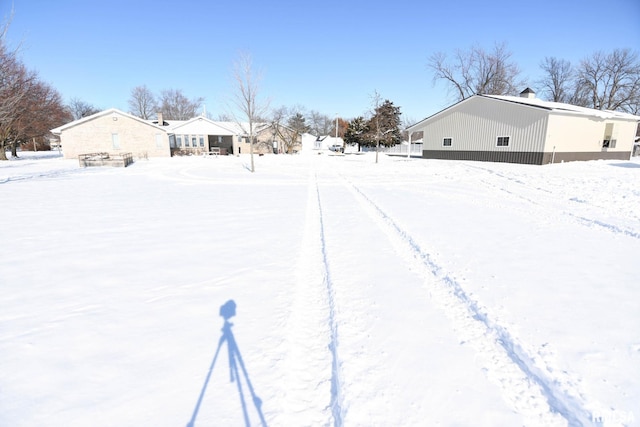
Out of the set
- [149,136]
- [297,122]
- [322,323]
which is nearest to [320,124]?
[297,122]

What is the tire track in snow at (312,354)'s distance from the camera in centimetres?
219

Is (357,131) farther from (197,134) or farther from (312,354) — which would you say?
(312,354)

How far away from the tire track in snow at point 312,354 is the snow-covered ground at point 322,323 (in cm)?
2

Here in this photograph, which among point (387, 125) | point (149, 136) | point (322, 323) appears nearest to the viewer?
point (322, 323)

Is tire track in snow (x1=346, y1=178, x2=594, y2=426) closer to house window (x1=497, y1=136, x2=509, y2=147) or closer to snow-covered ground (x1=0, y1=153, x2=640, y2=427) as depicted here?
snow-covered ground (x1=0, y1=153, x2=640, y2=427)

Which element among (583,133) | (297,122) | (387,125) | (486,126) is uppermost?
(297,122)

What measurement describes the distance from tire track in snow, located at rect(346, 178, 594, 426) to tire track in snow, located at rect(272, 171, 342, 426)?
4.30 feet

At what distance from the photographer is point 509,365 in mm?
2600

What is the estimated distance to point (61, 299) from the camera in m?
3.73

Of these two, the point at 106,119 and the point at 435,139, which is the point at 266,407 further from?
the point at 106,119

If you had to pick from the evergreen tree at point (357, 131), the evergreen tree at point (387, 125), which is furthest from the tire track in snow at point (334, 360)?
the evergreen tree at point (357, 131)

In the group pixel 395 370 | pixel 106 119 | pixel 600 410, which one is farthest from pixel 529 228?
pixel 106 119

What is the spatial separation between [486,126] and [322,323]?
2703 centimetres

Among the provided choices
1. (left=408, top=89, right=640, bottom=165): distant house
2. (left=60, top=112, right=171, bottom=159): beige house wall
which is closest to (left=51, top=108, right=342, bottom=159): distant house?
(left=60, top=112, right=171, bottom=159): beige house wall
